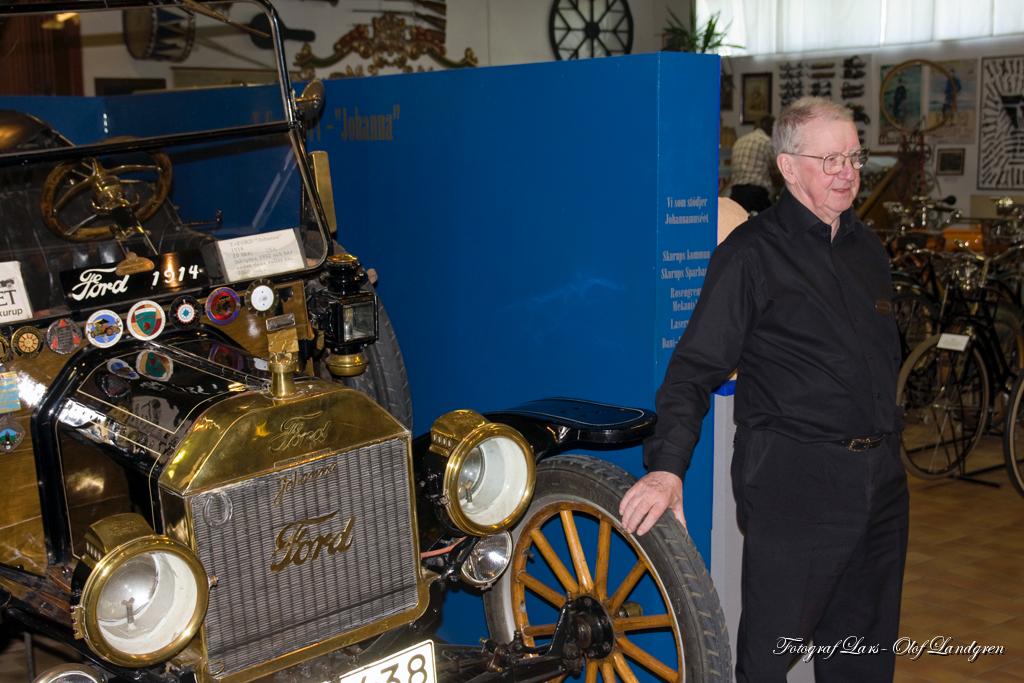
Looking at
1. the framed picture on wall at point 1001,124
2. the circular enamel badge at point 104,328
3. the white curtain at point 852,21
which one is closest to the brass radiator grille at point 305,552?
the circular enamel badge at point 104,328

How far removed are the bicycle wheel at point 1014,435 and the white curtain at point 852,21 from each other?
470 cm

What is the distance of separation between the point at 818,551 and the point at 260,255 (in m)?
1.59

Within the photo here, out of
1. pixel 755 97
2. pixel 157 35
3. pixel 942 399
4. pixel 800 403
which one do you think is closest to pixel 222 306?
pixel 800 403

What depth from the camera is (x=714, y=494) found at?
279cm

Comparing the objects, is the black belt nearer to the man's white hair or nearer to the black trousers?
the black trousers

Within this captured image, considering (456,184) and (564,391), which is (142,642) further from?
(456,184)

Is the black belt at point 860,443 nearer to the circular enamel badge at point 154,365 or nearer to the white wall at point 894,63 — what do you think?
the circular enamel badge at point 154,365

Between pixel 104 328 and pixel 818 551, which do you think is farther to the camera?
pixel 104 328

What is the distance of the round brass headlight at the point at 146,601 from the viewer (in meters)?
1.86

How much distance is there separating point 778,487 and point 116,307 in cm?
157

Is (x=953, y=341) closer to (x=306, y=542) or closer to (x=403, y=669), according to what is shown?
(x=403, y=669)

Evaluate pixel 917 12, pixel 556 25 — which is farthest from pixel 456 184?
pixel 556 25

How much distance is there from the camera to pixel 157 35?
8.41 meters

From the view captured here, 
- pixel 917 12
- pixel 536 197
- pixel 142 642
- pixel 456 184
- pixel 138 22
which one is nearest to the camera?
pixel 142 642
